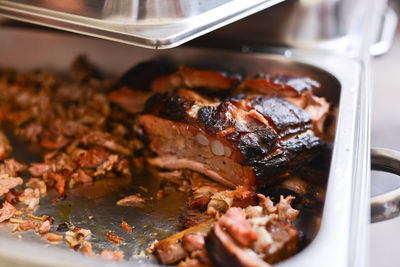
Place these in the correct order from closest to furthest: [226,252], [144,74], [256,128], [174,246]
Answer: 1. [226,252]
2. [174,246]
3. [256,128]
4. [144,74]

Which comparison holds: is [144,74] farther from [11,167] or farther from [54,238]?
[54,238]

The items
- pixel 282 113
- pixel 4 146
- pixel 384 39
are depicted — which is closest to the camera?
pixel 282 113

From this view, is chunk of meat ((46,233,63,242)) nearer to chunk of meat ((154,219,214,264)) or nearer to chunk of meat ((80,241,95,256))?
chunk of meat ((80,241,95,256))

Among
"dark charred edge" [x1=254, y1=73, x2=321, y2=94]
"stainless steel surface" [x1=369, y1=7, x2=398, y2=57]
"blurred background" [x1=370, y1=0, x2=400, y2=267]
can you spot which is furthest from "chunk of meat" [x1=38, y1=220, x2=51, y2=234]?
"stainless steel surface" [x1=369, y1=7, x2=398, y2=57]

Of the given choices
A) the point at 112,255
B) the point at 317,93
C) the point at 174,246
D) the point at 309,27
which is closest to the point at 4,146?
the point at 112,255

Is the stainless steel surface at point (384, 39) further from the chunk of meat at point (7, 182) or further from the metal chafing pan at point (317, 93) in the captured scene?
the chunk of meat at point (7, 182)

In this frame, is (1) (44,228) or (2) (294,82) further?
(2) (294,82)

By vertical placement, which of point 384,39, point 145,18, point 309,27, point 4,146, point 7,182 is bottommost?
point 7,182
